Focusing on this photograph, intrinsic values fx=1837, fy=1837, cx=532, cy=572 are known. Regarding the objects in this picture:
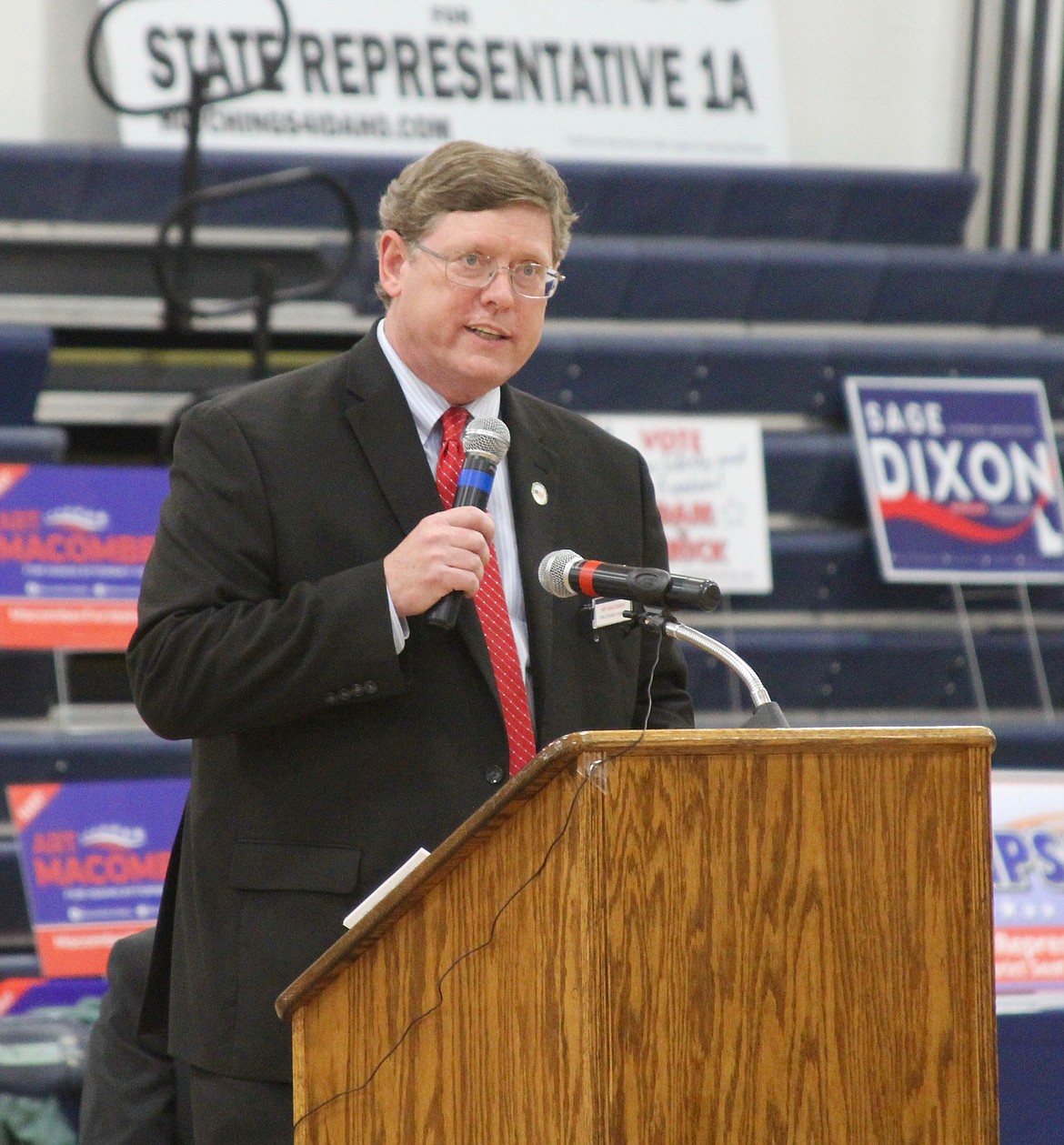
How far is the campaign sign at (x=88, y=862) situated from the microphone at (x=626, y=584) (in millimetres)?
2565

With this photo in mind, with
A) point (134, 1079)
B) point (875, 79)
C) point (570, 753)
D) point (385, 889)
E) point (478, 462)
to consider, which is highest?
point (875, 79)

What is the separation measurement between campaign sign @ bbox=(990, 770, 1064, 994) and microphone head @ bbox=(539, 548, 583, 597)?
226 centimetres

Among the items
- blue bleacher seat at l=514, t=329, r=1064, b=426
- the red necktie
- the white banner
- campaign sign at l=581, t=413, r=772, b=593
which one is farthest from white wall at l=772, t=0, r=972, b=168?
the red necktie

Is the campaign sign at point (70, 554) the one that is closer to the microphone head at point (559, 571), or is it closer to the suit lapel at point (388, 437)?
the suit lapel at point (388, 437)

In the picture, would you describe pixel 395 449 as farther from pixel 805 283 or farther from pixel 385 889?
pixel 805 283

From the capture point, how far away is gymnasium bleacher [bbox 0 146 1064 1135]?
5605mm

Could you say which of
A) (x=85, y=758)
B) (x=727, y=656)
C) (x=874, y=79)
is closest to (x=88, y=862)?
(x=85, y=758)

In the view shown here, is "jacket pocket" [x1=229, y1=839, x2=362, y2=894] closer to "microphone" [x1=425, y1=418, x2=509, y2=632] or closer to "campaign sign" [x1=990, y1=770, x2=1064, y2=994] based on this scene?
"microphone" [x1=425, y1=418, x2=509, y2=632]

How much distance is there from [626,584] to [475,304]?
0.43 metres

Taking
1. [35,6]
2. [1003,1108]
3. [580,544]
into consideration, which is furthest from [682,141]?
[580,544]

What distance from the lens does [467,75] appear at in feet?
20.7

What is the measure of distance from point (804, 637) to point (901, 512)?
1.56ft

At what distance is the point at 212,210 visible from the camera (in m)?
5.95

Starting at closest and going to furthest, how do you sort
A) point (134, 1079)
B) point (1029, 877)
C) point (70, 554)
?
point (134, 1079) < point (1029, 877) < point (70, 554)
